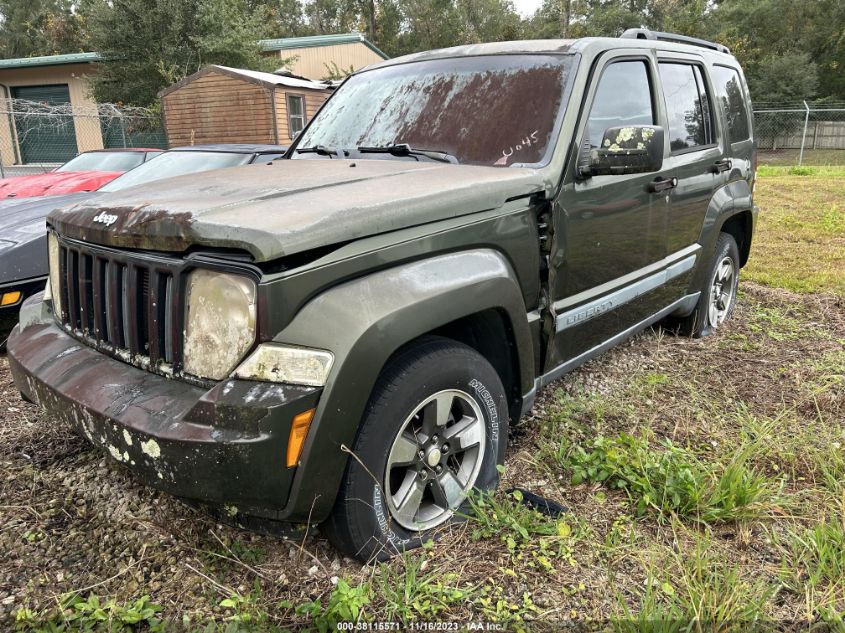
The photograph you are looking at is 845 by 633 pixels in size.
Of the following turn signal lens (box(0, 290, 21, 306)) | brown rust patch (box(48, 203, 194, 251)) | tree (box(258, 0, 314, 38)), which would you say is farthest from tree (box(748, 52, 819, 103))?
brown rust patch (box(48, 203, 194, 251))

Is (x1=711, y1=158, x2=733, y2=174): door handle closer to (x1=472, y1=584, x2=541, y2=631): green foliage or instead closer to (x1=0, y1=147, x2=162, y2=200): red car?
(x1=472, y1=584, x2=541, y2=631): green foliage

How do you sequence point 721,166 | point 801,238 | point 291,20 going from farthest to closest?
point 291,20 → point 801,238 → point 721,166

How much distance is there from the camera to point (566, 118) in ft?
8.96

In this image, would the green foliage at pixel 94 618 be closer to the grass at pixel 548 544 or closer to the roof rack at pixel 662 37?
the grass at pixel 548 544

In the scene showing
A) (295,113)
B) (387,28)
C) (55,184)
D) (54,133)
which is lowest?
(55,184)

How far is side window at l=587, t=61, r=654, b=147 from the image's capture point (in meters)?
2.94

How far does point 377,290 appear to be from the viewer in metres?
1.92

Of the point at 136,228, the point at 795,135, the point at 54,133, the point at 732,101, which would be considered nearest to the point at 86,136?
the point at 54,133

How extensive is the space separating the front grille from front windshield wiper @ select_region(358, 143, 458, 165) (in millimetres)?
1376

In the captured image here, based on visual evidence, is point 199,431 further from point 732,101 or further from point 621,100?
point 732,101

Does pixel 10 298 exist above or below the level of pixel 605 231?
below

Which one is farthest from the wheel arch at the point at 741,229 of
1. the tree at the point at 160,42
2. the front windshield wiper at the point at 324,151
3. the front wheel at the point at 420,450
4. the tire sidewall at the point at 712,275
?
the tree at the point at 160,42

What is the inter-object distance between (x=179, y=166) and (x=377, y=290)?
4752 millimetres

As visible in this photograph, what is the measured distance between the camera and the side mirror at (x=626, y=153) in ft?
8.60
